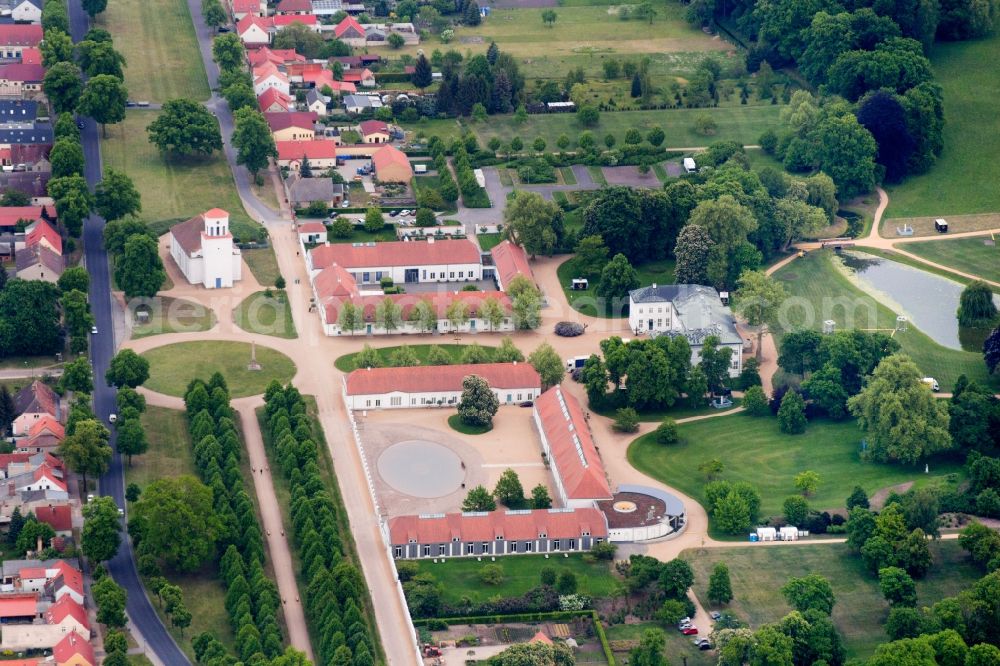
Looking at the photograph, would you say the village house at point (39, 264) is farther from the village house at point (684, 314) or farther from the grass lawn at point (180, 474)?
the village house at point (684, 314)

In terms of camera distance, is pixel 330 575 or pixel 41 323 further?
pixel 41 323

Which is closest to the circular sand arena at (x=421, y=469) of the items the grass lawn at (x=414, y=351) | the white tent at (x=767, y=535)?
the grass lawn at (x=414, y=351)

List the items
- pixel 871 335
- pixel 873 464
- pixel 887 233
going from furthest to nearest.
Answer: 1. pixel 887 233
2. pixel 871 335
3. pixel 873 464

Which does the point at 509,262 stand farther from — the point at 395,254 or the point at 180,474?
the point at 180,474

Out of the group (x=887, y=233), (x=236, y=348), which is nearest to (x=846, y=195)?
(x=887, y=233)

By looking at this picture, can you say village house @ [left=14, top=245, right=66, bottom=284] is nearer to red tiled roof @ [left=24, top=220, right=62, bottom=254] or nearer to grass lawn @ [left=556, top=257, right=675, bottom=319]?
red tiled roof @ [left=24, top=220, right=62, bottom=254]

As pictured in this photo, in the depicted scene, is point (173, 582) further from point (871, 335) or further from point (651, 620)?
point (871, 335)

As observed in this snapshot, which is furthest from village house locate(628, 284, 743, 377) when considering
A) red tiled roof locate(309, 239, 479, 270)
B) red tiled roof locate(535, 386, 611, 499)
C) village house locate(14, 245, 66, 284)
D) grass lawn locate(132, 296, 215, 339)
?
village house locate(14, 245, 66, 284)
